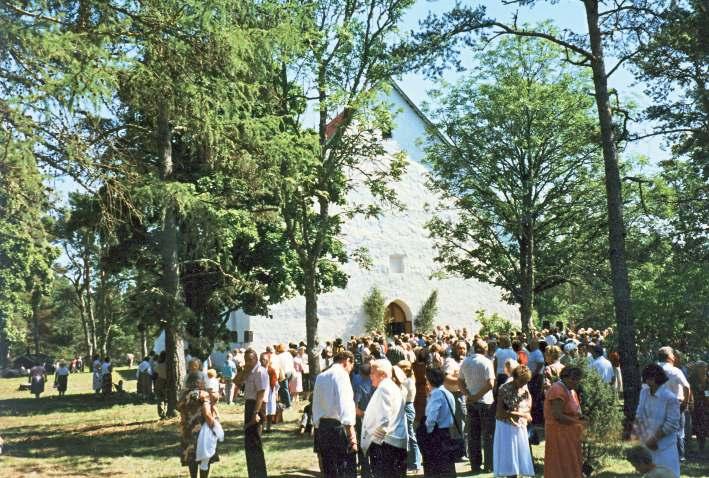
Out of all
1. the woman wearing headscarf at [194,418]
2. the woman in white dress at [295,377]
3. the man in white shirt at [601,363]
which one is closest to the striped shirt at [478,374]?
the woman wearing headscarf at [194,418]

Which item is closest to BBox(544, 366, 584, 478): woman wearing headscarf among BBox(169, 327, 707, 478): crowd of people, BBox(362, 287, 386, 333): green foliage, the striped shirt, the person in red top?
BBox(169, 327, 707, 478): crowd of people

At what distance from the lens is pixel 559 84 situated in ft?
83.3

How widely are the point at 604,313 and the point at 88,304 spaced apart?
31.3 meters

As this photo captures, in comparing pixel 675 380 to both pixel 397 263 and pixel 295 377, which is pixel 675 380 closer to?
pixel 295 377

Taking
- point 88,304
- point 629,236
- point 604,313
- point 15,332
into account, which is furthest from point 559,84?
point 15,332

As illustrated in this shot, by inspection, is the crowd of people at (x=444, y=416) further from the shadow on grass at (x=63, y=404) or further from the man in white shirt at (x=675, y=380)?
the shadow on grass at (x=63, y=404)

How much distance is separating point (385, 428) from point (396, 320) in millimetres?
30724

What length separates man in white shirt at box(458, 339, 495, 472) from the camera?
10852 mm

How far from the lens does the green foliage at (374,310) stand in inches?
1447

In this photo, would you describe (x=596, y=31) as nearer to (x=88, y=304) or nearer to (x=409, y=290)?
(x=409, y=290)

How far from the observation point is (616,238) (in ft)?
46.4

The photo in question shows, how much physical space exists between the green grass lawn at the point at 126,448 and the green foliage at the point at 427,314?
56.1ft

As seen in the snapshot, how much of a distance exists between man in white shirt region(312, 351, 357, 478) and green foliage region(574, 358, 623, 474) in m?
3.51

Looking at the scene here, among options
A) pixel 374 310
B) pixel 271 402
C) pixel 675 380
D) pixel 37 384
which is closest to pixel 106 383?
pixel 37 384
